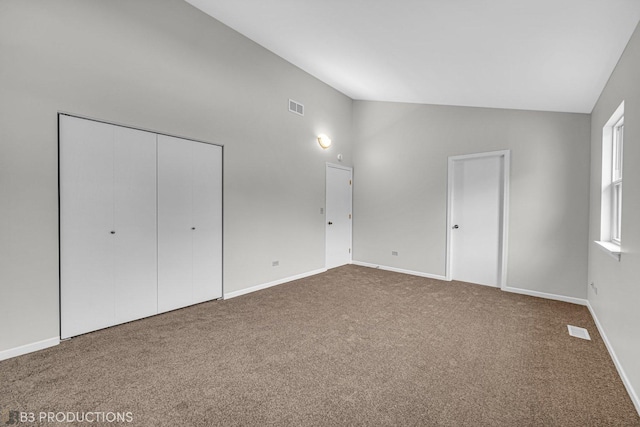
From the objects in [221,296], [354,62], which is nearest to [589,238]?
[354,62]

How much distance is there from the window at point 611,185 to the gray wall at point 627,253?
17 cm

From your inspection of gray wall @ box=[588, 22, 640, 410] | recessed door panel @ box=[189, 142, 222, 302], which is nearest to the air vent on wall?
recessed door panel @ box=[189, 142, 222, 302]

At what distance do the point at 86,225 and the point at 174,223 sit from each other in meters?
0.82

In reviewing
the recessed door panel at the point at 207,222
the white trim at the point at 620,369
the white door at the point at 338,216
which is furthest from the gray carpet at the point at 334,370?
the white door at the point at 338,216

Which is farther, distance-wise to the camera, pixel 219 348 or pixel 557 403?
pixel 219 348

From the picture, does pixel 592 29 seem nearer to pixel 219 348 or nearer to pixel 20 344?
pixel 219 348

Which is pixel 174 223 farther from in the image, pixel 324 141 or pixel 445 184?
pixel 445 184

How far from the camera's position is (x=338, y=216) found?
5680 mm

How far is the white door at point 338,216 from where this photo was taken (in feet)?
17.9

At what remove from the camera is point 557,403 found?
1814 millimetres

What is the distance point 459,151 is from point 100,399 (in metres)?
5.12

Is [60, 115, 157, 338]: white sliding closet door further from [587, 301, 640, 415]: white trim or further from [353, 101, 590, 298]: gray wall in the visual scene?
[587, 301, 640, 415]: white trim

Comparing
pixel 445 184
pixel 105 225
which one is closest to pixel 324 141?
pixel 445 184

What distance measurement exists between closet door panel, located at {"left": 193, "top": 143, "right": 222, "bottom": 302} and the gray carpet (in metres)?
0.35
